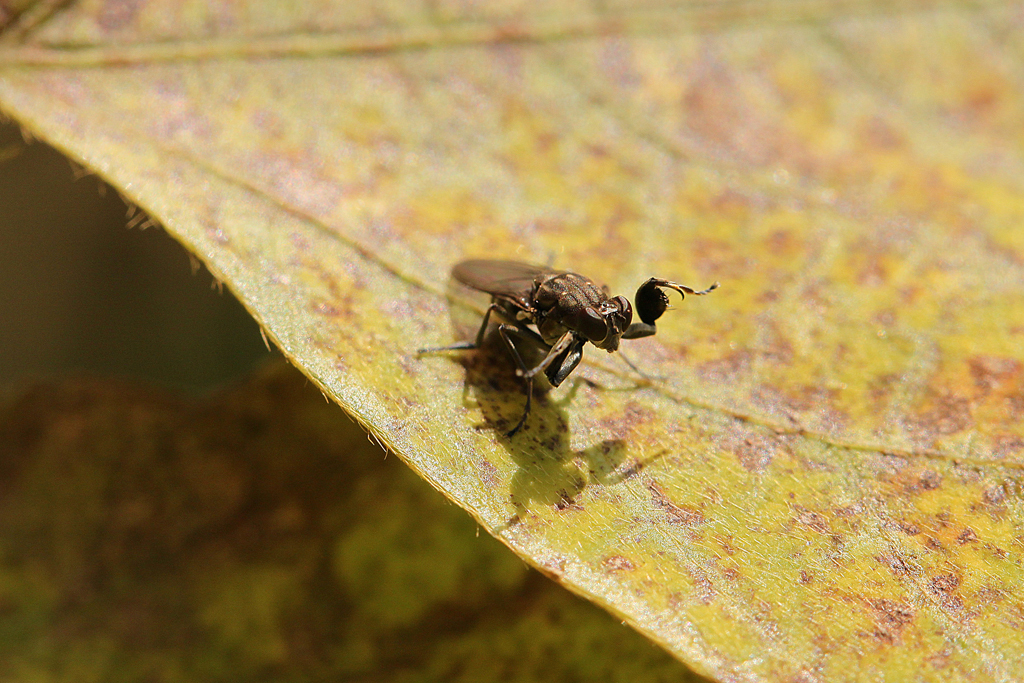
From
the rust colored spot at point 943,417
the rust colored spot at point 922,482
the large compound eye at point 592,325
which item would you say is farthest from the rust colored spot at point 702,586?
the rust colored spot at point 943,417

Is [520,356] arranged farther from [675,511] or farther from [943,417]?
[943,417]

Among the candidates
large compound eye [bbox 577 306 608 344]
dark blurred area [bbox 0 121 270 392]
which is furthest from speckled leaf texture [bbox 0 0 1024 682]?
dark blurred area [bbox 0 121 270 392]

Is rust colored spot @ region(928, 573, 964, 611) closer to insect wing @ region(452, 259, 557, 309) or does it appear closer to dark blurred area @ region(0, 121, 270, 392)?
insect wing @ region(452, 259, 557, 309)

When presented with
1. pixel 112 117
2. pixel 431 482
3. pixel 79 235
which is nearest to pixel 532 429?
pixel 431 482

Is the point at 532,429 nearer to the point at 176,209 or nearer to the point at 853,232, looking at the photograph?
the point at 176,209

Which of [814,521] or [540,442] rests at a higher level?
[540,442]

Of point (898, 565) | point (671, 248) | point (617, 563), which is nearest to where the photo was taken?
point (617, 563)

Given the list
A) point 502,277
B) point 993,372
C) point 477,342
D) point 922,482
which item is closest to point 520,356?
point 477,342
